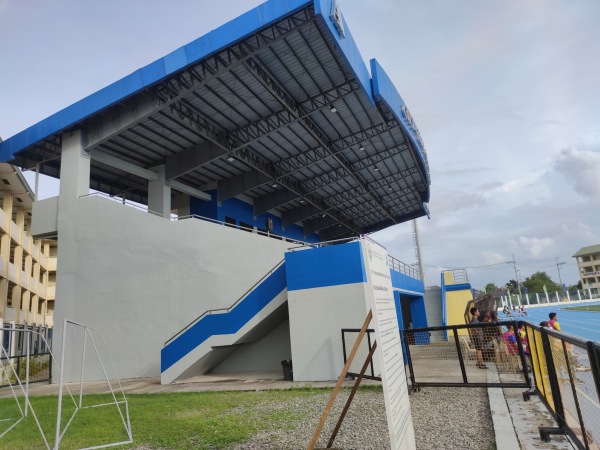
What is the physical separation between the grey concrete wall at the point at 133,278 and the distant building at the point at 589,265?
99052 millimetres

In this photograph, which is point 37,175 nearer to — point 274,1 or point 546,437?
point 274,1

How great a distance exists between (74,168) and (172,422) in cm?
1535

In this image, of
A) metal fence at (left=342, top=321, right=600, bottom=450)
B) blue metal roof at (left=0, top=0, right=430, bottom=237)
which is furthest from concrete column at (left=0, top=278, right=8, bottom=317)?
metal fence at (left=342, top=321, right=600, bottom=450)

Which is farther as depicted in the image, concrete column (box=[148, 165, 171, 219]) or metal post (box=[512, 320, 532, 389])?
concrete column (box=[148, 165, 171, 219])

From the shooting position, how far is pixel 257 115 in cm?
2084

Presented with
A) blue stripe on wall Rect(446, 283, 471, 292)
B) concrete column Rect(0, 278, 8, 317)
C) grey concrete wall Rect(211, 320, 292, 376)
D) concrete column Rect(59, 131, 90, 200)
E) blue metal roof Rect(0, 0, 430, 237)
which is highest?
blue metal roof Rect(0, 0, 430, 237)

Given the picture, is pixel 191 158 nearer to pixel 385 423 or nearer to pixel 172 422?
pixel 172 422

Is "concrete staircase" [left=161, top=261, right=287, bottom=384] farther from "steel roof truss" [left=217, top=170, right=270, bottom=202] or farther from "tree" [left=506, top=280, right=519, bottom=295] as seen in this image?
"tree" [left=506, top=280, right=519, bottom=295]

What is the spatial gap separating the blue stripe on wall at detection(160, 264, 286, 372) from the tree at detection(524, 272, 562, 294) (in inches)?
3965

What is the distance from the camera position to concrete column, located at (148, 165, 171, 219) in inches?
918

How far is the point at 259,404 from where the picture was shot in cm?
878

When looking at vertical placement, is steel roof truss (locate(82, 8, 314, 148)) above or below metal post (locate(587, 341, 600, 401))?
above

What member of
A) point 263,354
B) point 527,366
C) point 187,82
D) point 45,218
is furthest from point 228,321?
point 45,218

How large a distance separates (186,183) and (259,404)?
21744 millimetres
